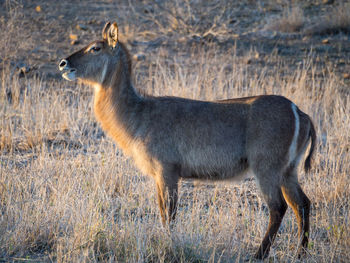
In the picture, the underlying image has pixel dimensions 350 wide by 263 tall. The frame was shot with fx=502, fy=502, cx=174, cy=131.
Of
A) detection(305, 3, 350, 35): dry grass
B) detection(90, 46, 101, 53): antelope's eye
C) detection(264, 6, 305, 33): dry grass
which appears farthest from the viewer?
detection(264, 6, 305, 33): dry grass

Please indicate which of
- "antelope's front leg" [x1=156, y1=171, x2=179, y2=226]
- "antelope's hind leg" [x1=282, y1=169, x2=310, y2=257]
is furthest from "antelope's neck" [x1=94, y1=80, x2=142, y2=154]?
"antelope's hind leg" [x1=282, y1=169, x2=310, y2=257]

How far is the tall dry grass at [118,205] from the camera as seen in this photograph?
432 centimetres

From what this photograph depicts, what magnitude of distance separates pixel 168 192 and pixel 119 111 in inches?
42.2

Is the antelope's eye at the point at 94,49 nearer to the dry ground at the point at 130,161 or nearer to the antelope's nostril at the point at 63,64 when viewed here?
the antelope's nostril at the point at 63,64

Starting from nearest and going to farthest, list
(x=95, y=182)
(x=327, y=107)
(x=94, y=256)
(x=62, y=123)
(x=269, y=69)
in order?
(x=94, y=256)
(x=95, y=182)
(x=62, y=123)
(x=327, y=107)
(x=269, y=69)

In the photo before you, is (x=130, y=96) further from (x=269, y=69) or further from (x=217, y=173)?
(x=269, y=69)

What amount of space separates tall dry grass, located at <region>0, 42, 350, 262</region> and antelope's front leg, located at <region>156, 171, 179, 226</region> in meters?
0.14

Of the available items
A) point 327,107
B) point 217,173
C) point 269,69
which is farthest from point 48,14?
point 217,173

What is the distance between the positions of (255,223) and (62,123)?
13.3 feet

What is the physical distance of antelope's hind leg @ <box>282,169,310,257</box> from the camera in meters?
4.95

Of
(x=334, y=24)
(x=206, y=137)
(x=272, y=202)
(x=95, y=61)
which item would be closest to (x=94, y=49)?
(x=95, y=61)

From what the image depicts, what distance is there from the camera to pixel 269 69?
11.6 m

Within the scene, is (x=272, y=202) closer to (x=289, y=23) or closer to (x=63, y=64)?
(x=63, y=64)

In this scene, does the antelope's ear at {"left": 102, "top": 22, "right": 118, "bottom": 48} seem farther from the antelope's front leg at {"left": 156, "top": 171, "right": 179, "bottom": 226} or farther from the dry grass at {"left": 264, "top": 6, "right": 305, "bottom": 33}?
the dry grass at {"left": 264, "top": 6, "right": 305, "bottom": 33}
